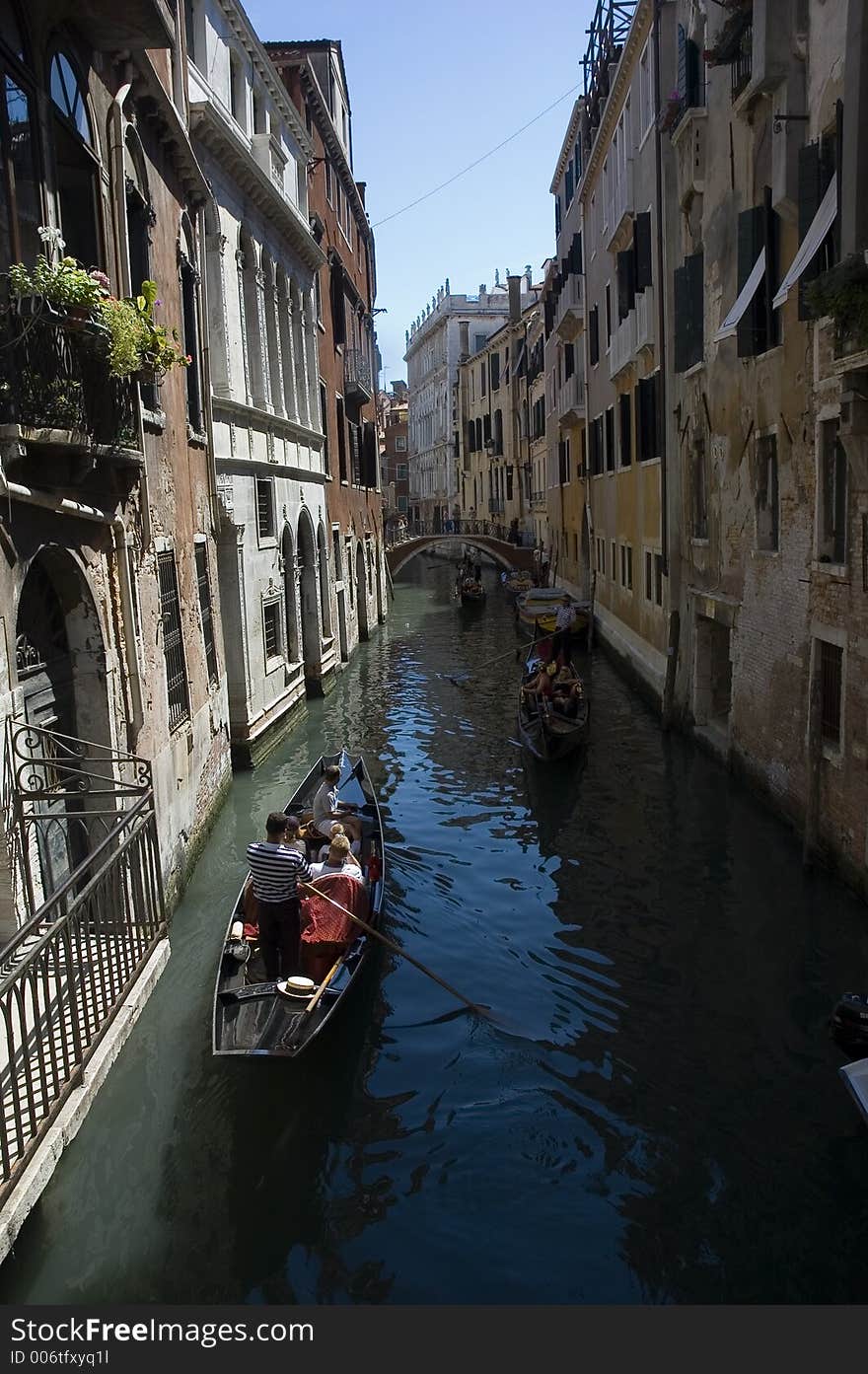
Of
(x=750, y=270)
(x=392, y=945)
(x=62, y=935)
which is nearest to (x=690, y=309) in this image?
(x=750, y=270)

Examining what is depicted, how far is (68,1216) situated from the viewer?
5.21 meters

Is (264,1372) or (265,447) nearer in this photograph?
(264,1372)

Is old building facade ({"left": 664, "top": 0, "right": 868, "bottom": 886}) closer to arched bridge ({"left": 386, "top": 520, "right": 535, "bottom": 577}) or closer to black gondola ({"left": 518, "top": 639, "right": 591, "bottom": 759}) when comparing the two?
black gondola ({"left": 518, "top": 639, "right": 591, "bottom": 759})

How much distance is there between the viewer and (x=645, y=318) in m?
17.0

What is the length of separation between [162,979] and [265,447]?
936 centimetres

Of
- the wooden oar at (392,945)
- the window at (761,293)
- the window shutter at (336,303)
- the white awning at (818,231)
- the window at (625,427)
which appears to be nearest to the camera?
the wooden oar at (392,945)

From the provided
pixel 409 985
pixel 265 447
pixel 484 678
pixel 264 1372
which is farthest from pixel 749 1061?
pixel 484 678

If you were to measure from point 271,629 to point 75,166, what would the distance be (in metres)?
8.83

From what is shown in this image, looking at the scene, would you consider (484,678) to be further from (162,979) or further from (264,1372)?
(264,1372)

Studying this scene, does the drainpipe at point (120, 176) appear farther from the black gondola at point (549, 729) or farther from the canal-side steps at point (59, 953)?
the black gondola at point (549, 729)

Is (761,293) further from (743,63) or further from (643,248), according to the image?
(643,248)

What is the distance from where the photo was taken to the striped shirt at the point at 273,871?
684cm

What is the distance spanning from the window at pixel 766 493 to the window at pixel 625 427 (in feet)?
28.8

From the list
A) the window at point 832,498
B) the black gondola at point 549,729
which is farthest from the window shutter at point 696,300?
the black gondola at point 549,729
